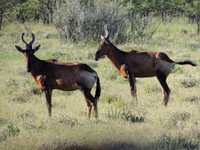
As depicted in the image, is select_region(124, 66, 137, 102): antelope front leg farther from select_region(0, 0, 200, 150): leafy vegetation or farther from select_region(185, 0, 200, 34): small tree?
select_region(185, 0, 200, 34): small tree

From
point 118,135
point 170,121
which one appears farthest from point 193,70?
point 118,135

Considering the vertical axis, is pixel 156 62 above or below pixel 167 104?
above

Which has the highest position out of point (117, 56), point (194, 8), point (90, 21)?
point (194, 8)

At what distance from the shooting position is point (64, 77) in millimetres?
10008

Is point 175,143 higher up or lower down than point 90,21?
lower down

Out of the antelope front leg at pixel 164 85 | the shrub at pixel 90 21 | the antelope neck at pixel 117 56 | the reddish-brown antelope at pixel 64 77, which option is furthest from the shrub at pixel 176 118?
the shrub at pixel 90 21

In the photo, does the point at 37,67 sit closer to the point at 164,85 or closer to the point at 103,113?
the point at 103,113

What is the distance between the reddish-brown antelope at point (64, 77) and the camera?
9883mm

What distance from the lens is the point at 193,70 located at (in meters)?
17.7

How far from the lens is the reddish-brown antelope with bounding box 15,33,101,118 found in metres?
9.88

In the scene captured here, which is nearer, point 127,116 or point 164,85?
point 127,116

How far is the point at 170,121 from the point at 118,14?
19.5 m

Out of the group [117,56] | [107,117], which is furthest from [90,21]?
[107,117]

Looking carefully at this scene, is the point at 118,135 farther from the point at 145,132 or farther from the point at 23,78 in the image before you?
the point at 23,78
